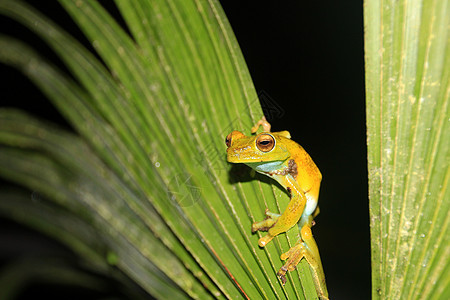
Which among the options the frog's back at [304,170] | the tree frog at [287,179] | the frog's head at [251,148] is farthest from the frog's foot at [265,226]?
the frog's back at [304,170]

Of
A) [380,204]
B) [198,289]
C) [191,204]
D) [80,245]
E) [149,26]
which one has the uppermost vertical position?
[149,26]

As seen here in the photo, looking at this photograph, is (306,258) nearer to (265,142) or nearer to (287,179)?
(287,179)

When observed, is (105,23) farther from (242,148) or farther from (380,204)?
(380,204)

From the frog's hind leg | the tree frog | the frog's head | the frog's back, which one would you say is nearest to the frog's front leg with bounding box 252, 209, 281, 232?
the tree frog

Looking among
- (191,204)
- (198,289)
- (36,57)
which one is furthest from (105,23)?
(198,289)

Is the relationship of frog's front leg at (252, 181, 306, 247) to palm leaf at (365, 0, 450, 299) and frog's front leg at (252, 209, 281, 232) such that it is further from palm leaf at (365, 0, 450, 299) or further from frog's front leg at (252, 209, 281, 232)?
palm leaf at (365, 0, 450, 299)

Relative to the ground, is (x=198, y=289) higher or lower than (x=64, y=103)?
lower
